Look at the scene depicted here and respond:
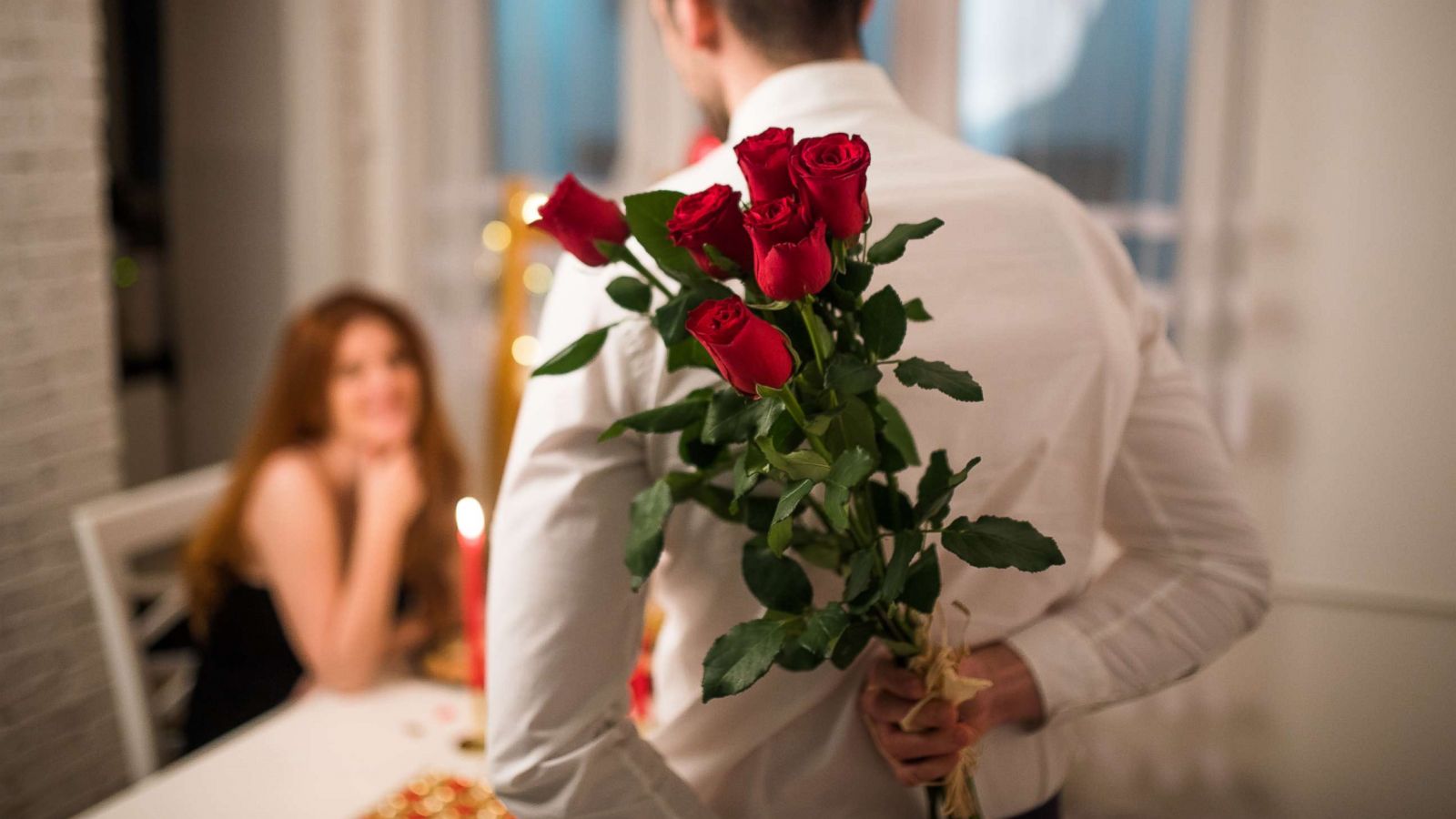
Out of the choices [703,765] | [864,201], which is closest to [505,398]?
[703,765]

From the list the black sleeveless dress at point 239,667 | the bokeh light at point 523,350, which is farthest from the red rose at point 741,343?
the bokeh light at point 523,350

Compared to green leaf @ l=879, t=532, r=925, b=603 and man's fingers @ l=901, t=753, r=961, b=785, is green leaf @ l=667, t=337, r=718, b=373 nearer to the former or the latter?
green leaf @ l=879, t=532, r=925, b=603

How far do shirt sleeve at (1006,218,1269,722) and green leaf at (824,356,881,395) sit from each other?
379mm

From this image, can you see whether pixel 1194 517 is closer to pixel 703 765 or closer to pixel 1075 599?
pixel 1075 599

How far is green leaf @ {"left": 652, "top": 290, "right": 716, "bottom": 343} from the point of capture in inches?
28.4

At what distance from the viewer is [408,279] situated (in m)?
2.87

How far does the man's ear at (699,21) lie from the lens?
92 centimetres

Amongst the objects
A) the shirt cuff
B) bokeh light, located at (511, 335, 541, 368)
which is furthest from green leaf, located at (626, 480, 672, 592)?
bokeh light, located at (511, 335, 541, 368)

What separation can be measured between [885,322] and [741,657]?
0.23 m

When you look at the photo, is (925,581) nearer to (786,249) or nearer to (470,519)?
(786,249)

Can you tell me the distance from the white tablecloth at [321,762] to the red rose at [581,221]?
76 cm

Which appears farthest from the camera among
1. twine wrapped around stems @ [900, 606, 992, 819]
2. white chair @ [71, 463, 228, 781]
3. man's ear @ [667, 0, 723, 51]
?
white chair @ [71, 463, 228, 781]

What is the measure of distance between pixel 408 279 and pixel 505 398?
70 centimetres

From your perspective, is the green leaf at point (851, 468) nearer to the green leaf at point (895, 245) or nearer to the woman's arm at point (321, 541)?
the green leaf at point (895, 245)
